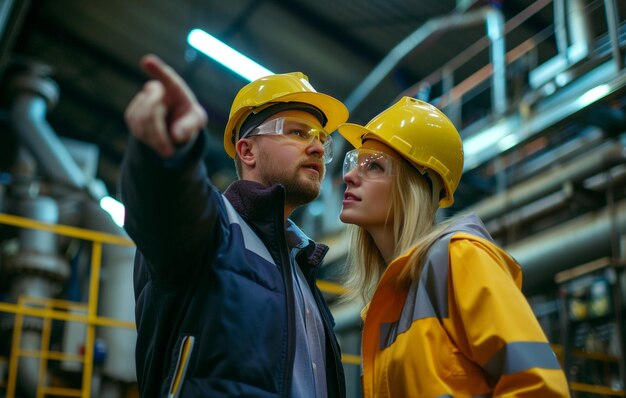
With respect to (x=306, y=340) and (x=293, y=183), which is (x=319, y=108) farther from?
(x=306, y=340)

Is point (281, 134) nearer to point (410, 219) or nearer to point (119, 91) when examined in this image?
point (410, 219)

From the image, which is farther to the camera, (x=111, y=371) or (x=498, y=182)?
(x=498, y=182)

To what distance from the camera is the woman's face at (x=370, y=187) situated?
3.15 m

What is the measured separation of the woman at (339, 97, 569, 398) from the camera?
8.07ft

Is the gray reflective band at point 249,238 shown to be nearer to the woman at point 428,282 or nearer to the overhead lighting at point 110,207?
the woman at point 428,282

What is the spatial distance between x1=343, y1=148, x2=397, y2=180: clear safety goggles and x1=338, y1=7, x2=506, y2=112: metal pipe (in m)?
5.65

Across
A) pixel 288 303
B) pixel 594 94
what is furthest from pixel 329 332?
pixel 594 94

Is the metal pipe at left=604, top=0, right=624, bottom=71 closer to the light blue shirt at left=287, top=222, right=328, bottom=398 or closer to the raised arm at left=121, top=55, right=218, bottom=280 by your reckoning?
the light blue shirt at left=287, top=222, right=328, bottom=398

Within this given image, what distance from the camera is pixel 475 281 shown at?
254 centimetres

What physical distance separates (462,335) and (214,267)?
2.84 ft

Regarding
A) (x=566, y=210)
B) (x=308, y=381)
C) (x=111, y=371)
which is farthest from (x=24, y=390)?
(x=308, y=381)

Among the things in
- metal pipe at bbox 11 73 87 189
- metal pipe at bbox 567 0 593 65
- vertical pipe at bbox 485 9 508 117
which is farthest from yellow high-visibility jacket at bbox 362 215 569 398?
metal pipe at bbox 11 73 87 189

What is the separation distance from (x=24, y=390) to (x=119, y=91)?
29.9ft

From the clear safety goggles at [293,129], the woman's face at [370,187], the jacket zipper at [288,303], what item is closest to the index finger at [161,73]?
the jacket zipper at [288,303]
